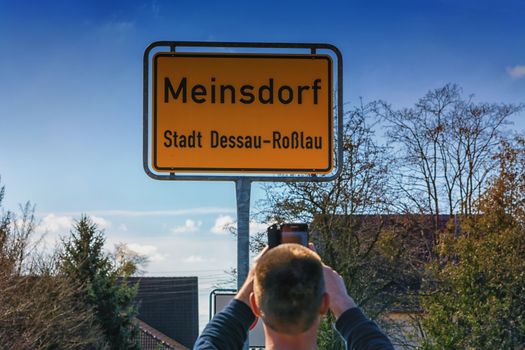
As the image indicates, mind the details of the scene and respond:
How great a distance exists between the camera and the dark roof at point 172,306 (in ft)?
143

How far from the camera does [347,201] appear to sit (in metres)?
18.7

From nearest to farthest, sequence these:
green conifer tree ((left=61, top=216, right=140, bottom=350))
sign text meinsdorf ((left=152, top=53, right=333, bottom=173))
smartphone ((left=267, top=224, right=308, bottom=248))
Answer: smartphone ((left=267, top=224, right=308, bottom=248))
sign text meinsdorf ((left=152, top=53, right=333, bottom=173))
green conifer tree ((left=61, top=216, right=140, bottom=350))

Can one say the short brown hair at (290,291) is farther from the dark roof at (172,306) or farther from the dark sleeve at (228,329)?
the dark roof at (172,306)

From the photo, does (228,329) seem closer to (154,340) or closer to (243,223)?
(243,223)

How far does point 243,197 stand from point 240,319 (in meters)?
2.31

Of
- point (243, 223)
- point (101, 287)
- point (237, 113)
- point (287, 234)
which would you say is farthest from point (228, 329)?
point (101, 287)

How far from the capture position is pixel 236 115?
4453mm

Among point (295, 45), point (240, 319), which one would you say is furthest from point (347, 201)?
point (240, 319)

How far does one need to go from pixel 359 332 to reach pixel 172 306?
43007 mm

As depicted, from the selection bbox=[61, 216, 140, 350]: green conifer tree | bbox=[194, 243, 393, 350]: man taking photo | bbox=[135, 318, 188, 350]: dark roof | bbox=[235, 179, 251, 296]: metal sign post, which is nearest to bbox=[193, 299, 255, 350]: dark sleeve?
bbox=[194, 243, 393, 350]: man taking photo

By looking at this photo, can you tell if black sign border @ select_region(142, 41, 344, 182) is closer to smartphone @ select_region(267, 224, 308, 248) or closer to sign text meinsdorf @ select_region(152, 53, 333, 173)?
sign text meinsdorf @ select_region(152, 53, 333, 173)

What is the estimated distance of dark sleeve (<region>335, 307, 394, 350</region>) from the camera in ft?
6.48

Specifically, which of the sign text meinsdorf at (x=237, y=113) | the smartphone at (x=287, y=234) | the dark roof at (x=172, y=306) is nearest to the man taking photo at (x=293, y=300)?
the smartphone at (x=287, y=234)

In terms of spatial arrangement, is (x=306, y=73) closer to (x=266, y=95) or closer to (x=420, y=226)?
(x=266, y=95)
